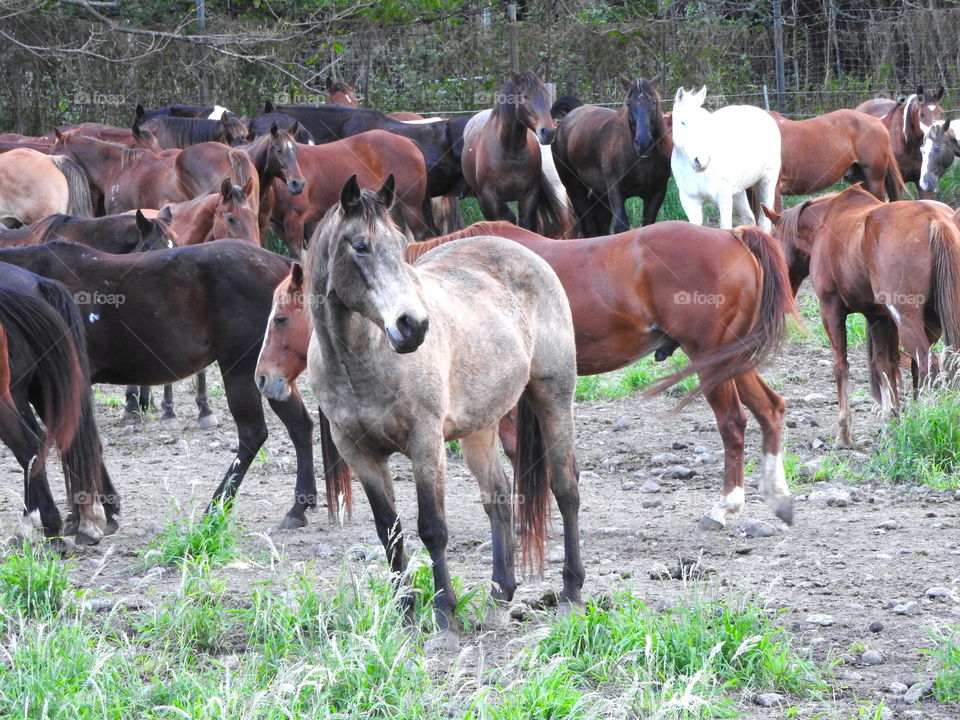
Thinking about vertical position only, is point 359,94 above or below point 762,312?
above

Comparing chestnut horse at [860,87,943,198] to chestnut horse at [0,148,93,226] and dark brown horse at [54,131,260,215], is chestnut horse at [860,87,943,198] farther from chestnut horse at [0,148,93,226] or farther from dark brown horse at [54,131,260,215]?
chestnut horse at [0,148,93,226]

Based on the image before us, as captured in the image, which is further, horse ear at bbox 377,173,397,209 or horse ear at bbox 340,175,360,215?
horse ear at bbox 377,173,397,209

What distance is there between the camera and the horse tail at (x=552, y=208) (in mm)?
12484

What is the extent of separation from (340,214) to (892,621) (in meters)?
2.36

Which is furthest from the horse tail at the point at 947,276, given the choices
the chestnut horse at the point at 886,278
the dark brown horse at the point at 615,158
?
the dark brown horse at the point at 615,158

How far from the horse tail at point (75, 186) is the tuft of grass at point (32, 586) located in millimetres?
7775

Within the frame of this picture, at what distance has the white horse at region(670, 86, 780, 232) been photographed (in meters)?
11.4

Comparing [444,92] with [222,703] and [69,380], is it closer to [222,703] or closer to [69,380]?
[69,380]

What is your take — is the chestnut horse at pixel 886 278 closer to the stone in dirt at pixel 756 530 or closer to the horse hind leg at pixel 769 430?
the horse hind leg at pixel 769 430

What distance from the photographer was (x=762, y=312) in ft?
19.6

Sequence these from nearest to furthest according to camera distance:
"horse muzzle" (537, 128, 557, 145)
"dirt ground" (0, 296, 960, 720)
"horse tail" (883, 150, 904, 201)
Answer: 1. "dirt ground" (0, 296, 960, 720)
2. "horse muzzle" (537, 128, 557, 145)
3. "horse tail" (883, 150, 904, 201)

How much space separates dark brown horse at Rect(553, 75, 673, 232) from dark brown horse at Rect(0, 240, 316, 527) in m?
6.45

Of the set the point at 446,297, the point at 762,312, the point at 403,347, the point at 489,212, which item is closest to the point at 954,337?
the point at 762,312

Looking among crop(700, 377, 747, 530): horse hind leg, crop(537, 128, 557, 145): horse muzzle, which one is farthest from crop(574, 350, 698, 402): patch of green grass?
crop(537, 128, 557, 145): horse muzzle
